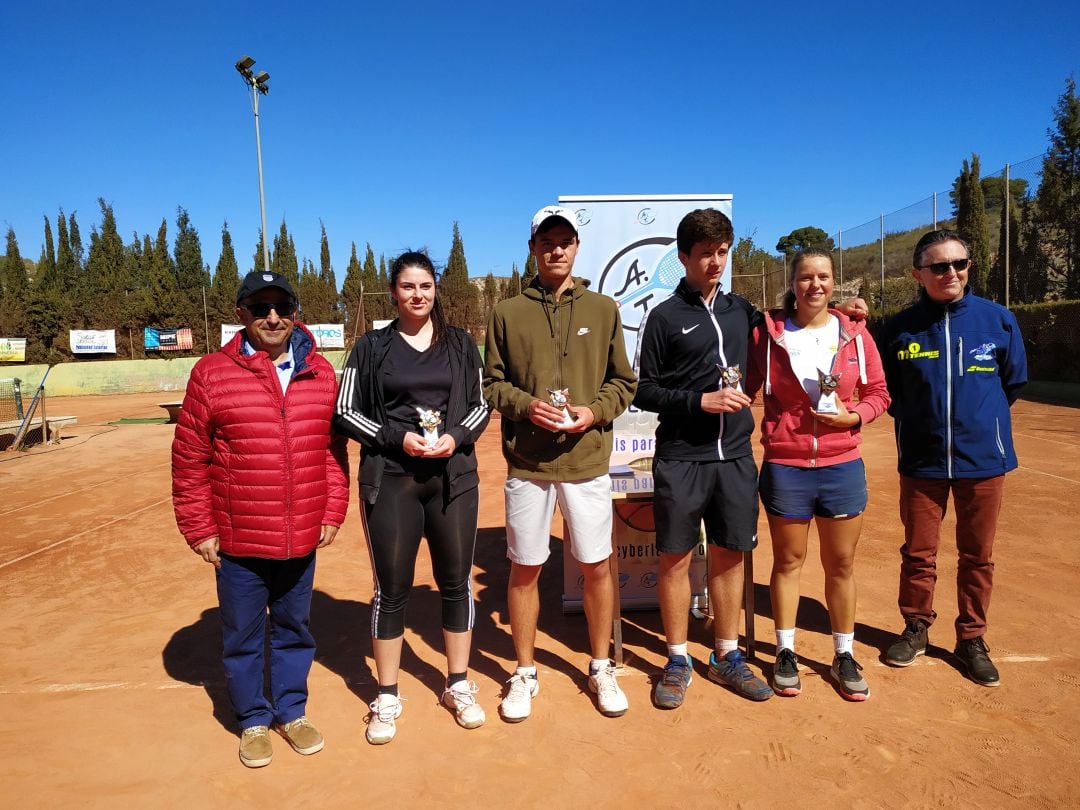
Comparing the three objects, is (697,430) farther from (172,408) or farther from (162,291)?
(162,291)

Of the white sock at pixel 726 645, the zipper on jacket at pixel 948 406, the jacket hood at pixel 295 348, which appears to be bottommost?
the white sock at pixel 726 645

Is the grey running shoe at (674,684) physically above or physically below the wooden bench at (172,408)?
below

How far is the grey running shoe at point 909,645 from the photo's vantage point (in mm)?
3217

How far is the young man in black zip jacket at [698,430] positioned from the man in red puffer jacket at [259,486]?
4.70ft

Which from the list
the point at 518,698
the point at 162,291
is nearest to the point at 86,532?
the point at 518,698

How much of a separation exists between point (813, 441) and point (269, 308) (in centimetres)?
234

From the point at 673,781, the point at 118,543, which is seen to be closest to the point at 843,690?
the point at 673,781

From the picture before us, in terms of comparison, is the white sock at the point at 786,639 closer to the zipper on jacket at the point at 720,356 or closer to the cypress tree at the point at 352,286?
the zipper on jacket at the point at 720,356

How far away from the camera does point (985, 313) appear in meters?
3.14

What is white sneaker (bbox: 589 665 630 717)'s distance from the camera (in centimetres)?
287

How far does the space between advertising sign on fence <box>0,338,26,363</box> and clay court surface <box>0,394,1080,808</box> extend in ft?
99.0

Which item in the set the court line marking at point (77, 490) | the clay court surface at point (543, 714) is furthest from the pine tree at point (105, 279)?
the clay court surface at point (543, 714)

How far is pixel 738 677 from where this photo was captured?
3.01 m

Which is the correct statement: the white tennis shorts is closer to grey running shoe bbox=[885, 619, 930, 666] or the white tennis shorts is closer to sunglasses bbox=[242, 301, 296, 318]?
sunglasses bbox=[242, 301, 296, 318]
